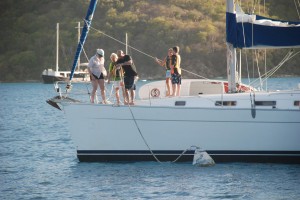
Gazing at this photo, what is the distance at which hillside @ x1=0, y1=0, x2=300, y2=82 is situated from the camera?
525ft

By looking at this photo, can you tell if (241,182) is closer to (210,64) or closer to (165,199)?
(165,199)

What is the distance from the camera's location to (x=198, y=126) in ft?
78.0

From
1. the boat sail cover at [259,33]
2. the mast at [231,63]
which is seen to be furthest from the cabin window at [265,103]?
the boat sail cover at [259,33]

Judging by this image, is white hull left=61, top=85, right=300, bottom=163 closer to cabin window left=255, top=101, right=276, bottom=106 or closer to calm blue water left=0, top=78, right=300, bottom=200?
cabin window left=255, top=101, right=276, bottom=106

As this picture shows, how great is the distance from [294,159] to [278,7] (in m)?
104

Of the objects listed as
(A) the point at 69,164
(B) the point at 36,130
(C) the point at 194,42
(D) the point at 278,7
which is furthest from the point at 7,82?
(A) the point at 69,164

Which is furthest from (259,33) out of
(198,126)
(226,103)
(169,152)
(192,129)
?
(169,152)

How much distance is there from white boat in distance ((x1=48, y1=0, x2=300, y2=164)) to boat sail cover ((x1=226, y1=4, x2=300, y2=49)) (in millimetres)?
62

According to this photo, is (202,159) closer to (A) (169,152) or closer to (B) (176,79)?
(A) (169,152)

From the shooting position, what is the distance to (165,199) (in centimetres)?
2036

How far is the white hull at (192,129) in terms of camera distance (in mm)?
23531

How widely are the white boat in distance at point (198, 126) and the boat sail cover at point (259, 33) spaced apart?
6 cm

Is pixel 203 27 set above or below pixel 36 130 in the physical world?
above

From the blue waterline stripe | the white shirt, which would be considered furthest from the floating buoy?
the white shirt
